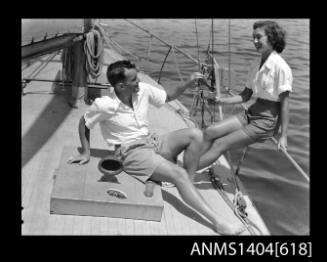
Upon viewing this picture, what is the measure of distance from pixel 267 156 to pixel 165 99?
3.42m

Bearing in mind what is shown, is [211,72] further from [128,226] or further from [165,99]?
[128,226]

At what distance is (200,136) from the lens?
3.40m

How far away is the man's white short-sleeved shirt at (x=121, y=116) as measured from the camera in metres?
3.23

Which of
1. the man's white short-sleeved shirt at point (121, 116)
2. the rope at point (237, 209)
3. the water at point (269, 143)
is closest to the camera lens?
the man's white short-sleeved shirt at point (121, 116)

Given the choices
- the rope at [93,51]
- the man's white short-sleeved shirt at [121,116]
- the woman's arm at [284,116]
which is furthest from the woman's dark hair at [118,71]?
the rope at [93,51]

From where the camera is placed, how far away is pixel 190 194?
3.17 meters

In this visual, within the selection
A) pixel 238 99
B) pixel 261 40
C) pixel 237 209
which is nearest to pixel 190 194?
pixel 237 209

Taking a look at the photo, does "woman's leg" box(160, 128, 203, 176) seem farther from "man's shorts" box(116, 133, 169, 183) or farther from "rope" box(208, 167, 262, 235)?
"rope" box(208, 167, 262, 235)

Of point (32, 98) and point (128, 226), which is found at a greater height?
point (32, 98)

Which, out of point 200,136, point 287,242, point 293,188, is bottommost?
point 293,188

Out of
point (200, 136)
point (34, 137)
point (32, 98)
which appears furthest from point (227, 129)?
point (32, 98)

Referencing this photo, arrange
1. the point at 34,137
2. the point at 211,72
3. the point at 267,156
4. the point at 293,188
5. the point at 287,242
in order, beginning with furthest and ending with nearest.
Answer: the point at 267,156 → the point at 293,188 → the point at 34,137 → the point at 211,72 → the point at 287,242

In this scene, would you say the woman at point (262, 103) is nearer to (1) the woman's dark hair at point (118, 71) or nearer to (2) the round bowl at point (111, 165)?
(2) the round bowl at point (111, 165)

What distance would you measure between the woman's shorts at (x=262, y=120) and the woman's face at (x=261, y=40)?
0.39 meters
